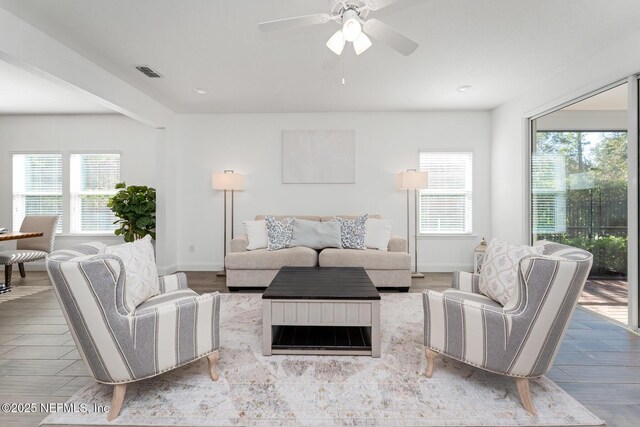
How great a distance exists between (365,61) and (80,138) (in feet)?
16.2

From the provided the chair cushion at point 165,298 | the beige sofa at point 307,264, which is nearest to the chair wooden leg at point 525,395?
the chair cushion at point 165,298

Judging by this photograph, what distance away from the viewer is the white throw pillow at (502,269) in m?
2.11

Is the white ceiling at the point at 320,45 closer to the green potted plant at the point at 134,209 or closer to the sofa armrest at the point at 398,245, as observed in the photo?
the green potted plant at the point at 134,209

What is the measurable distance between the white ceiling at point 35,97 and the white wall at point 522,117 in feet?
17.4

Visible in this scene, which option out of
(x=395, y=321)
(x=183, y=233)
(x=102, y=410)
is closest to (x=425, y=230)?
(x=395, y=321)

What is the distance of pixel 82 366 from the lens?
2238 millimetres

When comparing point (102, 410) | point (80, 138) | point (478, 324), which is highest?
point (80, 138)

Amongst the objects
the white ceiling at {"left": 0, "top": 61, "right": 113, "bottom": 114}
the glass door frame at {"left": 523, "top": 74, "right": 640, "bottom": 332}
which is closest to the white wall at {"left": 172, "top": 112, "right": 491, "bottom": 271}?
the white ceiling at {"left": 0, "top": 61, "right": 113, "bottom": 114}

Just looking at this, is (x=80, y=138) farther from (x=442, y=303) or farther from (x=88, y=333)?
(x=442, y=303)

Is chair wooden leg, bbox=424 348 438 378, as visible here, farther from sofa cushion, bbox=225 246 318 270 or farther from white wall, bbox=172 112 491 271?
white wall, bbox=172 112 491 271

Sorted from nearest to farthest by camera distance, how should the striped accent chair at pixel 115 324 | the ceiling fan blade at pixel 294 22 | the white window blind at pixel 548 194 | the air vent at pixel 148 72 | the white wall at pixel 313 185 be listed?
1. the striped accent chair at pixel 115 324
2. the ceiling fan blade at pixel 294 22
3. the air vent at pixel 148 72
4. the white window blind at pixel 548 194
5. the white wall at pixel 313 185

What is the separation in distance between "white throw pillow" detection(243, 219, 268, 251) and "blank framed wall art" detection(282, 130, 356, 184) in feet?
3.40

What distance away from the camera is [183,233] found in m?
5.39

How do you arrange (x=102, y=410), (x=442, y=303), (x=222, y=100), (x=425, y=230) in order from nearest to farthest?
(x=102, y=410) → (x=442, y=303) → (x=222, y=100) → (x=425, y=230)
